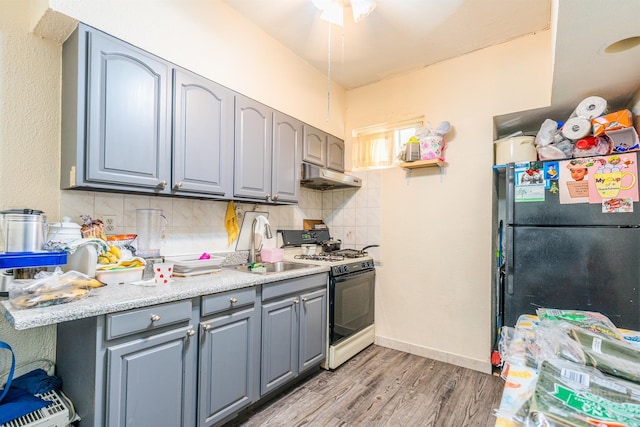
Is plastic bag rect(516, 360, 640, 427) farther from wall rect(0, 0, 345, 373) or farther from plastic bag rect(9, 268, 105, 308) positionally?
wall rect(0, 0, 345, 373)

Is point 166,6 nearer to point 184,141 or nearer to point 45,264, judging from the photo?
point 184,141

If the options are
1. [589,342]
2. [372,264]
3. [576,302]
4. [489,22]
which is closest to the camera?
[589,342]

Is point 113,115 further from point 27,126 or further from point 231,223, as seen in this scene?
point 231,223

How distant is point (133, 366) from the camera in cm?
131

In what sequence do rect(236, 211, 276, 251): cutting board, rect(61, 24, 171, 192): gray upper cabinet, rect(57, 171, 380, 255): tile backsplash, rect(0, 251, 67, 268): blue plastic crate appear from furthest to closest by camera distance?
1. rect(236, 211, 276, 251): cutting board
2. rect(57, 171, 380, 255): tile backsplash
3. rect(61, 24, 171, 192): gray upper cabinet
4. rect(0, 251, 67, 268): blue plastic crate

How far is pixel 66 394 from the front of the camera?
1463 mm

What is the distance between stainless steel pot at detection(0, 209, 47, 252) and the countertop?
0.25 metres

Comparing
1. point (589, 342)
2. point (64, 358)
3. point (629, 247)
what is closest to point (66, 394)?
point (64, 358)

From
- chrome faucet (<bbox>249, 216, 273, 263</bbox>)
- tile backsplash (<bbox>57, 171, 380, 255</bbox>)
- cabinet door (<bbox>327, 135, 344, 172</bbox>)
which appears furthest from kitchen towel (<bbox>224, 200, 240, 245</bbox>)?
cabinet door (<bbox>327, 135, 344, 172</bbox>)

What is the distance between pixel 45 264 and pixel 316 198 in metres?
2.47

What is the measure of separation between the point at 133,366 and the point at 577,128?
9.66 ft

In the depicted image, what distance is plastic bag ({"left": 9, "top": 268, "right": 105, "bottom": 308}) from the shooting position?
3.80 feet

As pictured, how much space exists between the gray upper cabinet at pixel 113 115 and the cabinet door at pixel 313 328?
1299 millimetres

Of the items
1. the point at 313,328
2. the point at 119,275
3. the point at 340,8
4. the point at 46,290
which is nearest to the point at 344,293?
the point at 313,328
